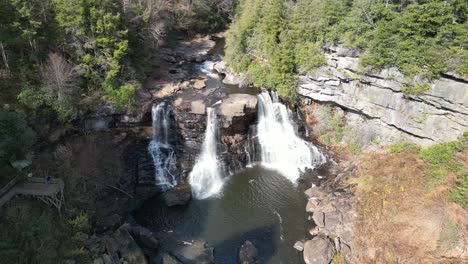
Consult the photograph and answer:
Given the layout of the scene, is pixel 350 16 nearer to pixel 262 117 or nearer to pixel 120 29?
pixel 262 117

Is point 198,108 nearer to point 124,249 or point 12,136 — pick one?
point 124,249

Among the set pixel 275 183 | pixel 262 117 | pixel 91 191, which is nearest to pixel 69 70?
pixel 91 191

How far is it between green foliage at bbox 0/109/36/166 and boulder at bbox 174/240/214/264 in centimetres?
1070

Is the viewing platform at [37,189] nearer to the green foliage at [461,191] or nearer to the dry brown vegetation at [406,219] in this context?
the dry brown vegetation at [406,219]

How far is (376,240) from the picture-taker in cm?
1883

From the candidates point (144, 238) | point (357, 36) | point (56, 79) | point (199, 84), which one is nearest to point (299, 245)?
point (144, 238)

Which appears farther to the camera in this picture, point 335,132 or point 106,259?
point 335,132

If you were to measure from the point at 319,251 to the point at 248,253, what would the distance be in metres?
Answer: 4.38

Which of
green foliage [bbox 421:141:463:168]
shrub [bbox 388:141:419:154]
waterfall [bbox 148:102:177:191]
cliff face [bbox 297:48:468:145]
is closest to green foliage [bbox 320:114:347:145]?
cliff face [bbox 297:48:468:145]

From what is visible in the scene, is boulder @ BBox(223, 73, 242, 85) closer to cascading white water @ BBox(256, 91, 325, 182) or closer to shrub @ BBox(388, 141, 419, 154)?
cascading white water @ BBox(256, 91, 325, 182)

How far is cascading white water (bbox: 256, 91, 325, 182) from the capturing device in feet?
86.9

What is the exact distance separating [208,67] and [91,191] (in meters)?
21.4

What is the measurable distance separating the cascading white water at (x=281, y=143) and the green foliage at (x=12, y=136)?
17548 mm

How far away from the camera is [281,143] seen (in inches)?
1090
